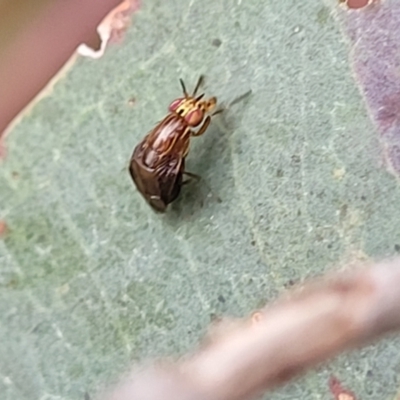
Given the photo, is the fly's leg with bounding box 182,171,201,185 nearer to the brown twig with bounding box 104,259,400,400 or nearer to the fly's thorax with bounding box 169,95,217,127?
the fly's thorax with bounding box 169,95,217,127

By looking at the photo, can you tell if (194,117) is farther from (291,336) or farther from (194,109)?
(291,336)

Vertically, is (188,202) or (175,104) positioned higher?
(175,104)

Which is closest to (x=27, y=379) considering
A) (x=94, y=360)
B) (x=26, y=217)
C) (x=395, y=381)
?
(x=94, y=360)

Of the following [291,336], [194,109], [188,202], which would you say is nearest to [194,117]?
[194,109]

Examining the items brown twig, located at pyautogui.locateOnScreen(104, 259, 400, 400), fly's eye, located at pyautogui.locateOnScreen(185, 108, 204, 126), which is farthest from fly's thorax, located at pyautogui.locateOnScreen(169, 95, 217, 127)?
brown twig, located at pyautogui.locateOnScreen(104, 259, 400, 400)

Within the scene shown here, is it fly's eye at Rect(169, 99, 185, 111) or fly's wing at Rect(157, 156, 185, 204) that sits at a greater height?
fly's eye at Rect(169, 99, 185, 111)

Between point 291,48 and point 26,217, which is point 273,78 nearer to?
point 291,48
